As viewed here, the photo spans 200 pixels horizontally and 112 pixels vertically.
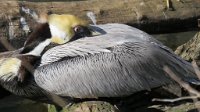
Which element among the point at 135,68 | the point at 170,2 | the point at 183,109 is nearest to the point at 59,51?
the point at 135,68

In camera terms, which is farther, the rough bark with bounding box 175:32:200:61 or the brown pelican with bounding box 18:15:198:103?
the rough bark with bounding box 175:32:200:61

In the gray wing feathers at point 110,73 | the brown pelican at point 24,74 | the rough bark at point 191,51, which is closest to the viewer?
the gray wing feathers at point 110,73

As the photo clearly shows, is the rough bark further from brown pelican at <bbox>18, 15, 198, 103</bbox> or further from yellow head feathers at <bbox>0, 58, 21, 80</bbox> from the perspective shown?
yellow head feathers at <bbox>0, 58, 21, 80</bbox>

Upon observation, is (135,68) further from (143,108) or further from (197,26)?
(197,26)

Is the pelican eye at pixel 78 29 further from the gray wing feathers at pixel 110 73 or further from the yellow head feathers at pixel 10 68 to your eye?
the yellow head feathers at pixel 10 68

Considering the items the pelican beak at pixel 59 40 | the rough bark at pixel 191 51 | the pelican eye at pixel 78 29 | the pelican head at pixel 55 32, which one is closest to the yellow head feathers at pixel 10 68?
the pelican head at pixel 55 32

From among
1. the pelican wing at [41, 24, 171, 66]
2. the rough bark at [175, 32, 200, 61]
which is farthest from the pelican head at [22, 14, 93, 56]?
the rough bark at [175, 32, 200, 61]

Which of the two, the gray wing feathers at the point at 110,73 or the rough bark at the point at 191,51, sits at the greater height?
the gray wing feathers at the point at 110,73

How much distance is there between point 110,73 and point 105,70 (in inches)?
2.1

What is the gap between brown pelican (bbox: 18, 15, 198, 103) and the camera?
4.82m

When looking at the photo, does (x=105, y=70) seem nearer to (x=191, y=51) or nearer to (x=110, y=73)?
(x=110, y=73)

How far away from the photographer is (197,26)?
7305 millimetres

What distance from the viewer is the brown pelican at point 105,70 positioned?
482 centimetres

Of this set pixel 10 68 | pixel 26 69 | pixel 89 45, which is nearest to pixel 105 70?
pixel 89 45
